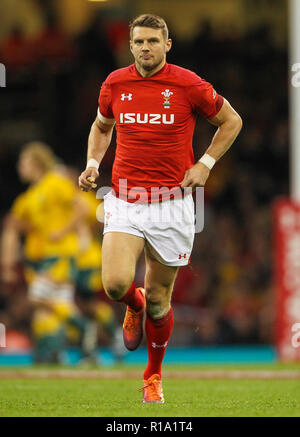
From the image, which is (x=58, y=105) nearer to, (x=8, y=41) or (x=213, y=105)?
(x=8, y=41)

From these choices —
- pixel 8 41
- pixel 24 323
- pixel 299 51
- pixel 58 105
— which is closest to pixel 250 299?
pixel 24 323

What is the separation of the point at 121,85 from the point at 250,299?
9857mm

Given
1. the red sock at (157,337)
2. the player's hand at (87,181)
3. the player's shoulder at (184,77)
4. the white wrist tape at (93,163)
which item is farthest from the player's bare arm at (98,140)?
the red sock at (157,337)

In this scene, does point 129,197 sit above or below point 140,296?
above

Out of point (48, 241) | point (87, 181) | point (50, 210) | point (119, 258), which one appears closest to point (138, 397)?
point (119, 258)

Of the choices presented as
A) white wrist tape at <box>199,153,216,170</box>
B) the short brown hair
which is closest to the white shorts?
white wrist tape at <box>199,153,216,170</box>

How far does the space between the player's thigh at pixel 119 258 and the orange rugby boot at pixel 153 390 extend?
0.72m

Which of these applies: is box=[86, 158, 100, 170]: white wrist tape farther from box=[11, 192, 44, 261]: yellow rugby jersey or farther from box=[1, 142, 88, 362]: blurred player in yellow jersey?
box=[11, 192, 44, 261]: yellow rugby jersey

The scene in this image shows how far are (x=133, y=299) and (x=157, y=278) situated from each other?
0.71 ft

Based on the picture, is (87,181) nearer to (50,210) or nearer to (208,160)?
(208,160)

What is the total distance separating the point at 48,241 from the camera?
12.4m

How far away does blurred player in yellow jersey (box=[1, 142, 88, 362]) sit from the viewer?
12344 millimetres
